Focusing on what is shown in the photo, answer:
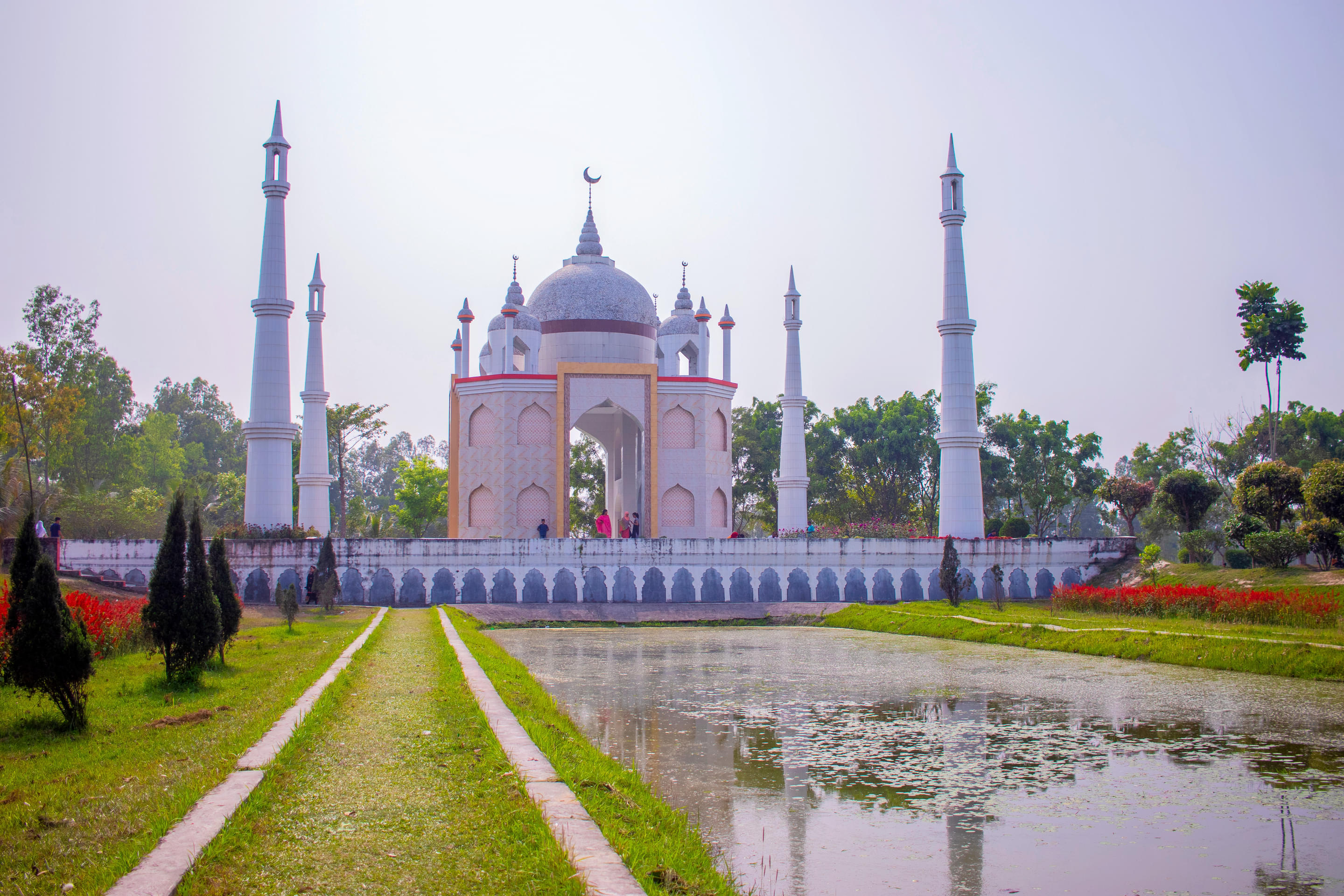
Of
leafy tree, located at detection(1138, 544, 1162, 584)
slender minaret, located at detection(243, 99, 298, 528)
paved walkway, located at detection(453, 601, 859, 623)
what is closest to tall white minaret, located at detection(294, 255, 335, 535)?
slender minaret, located at detection(243, 99, 298, 528)

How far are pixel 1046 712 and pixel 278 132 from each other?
29674 millimetres

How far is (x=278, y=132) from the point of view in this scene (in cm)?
3244

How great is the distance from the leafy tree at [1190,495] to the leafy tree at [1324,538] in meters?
8.28

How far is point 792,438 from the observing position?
39250 millimetres

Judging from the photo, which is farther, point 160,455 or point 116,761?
point 160,455

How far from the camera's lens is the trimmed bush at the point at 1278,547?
2609 centimetres

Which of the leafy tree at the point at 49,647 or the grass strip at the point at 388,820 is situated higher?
the leafy tree at the point at 49,647

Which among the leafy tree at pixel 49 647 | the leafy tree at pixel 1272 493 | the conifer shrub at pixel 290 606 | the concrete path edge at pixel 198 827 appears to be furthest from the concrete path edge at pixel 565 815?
the leafy tree at pixel 1272 493

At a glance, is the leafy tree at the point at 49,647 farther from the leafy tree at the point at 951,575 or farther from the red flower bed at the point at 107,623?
the leafy tree at the point at 951,575

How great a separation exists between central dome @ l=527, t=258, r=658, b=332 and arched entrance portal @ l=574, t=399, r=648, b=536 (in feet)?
11.8

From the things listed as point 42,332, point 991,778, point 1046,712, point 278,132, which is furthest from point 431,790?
point 42,332

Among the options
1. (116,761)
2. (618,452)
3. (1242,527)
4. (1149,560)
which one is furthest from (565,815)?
(618,452)

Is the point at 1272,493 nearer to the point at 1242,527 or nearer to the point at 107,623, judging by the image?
the point at 1242,527

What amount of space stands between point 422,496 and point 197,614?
157 ft
